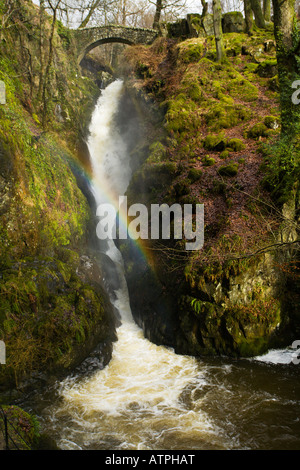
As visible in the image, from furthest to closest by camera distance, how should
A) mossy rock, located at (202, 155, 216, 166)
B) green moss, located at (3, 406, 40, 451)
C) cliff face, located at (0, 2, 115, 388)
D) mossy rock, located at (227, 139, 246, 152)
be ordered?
mossy rock, located at (227, 139, 246, 152) < mossy rock, located at (202, 155, 216, 166) < cliff face, located at (0, 2, 115, 388) < green moss, located at (3, 406, 40, 451)

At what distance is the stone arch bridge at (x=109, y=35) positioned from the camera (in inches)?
812

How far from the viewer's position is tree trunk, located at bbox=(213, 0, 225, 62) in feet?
48.3

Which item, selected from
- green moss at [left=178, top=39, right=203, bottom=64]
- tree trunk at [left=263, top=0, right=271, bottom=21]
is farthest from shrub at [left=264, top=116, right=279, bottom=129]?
tree trunk at [left=263, top=0, right=271, bottom=21]

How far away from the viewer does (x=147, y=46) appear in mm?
19875

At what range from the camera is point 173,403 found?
6.33m

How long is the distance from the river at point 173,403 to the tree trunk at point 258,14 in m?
20.3

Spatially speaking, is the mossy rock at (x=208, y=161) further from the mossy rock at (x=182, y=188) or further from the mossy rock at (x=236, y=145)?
the mossy rock at (x=182, y=188)

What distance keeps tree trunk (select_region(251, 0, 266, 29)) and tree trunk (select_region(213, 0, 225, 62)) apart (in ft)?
14.2

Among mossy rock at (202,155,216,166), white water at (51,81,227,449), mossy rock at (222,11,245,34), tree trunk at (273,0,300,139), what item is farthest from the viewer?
mossy rock at (222,11,245,34)

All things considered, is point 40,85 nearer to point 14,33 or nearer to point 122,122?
point 14,33

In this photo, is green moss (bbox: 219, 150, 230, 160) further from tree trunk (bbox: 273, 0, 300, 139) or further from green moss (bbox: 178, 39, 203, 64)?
green moss (bbox: 178, 39, 203, 64)

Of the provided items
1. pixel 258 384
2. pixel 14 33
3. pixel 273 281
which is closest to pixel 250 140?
pixel 273 281

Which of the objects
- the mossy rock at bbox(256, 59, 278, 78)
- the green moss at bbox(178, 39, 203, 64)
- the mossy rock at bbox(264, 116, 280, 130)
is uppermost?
the green moss at bbox(178, 39, 203, 64)

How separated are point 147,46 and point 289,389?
21828mm
